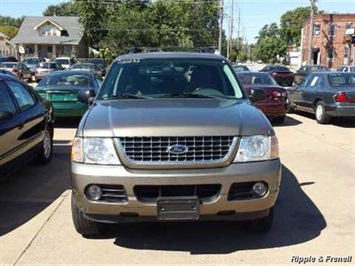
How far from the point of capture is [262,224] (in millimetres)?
5008

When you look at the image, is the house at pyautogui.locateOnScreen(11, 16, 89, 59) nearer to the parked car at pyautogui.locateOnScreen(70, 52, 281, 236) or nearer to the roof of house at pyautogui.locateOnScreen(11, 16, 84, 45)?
the roof of house at pyautogui.locateOnScreen(11, 16, 84, 45)

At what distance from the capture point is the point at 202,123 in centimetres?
439

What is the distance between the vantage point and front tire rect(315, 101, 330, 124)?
14125 millimetres

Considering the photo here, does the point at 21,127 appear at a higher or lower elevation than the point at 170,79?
lower

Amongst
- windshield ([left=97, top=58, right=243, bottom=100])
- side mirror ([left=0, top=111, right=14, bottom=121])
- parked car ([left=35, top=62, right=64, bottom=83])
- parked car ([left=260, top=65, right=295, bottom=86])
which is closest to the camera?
windshield ([left=97, top=58, right=243, bottom=100])

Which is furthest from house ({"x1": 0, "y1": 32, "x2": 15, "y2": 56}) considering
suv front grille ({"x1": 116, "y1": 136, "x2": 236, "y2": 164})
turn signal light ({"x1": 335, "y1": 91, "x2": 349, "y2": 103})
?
suv front grille ({"x1": 116, "y1": 136, "x2": 236, "y2": 164})

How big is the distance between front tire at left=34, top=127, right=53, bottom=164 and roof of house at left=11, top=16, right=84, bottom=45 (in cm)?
6527

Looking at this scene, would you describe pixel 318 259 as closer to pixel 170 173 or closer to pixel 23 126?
pixel 170 173

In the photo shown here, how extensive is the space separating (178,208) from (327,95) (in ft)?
35.1

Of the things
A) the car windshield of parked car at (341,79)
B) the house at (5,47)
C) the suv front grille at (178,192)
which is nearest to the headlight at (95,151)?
the suv front grille at (178,192)

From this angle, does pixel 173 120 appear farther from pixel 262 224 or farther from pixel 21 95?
pixel 21 95

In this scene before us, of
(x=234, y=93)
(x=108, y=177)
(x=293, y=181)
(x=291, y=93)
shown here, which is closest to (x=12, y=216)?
(x=108, y=177)

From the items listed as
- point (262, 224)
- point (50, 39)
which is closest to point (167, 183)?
point (262, 224)

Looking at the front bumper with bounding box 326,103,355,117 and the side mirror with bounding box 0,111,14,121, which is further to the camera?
the front bumper with bounding box 326,103,355,117
